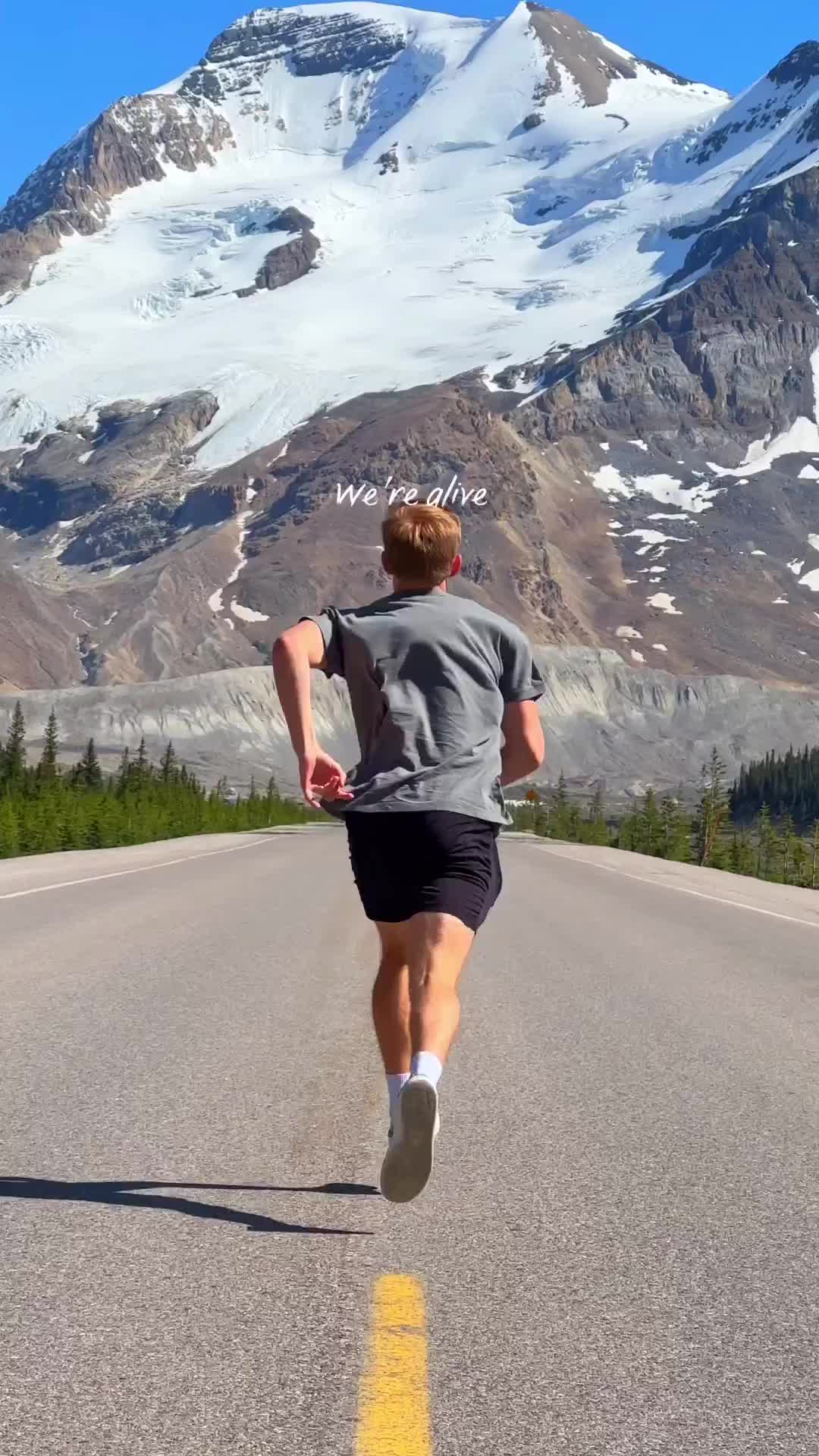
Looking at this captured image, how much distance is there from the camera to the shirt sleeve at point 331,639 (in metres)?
5.56

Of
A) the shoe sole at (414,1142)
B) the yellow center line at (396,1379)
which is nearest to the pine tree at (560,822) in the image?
the shoe sole at (414,1142)

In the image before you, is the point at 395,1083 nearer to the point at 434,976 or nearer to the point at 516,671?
the point at 434,976

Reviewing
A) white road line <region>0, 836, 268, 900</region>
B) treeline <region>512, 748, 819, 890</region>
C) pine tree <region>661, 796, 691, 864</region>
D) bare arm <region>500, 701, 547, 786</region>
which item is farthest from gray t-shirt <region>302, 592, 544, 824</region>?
pine tree <region>661, 796, 691, 864</region>

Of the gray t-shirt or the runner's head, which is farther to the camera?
the runner's head

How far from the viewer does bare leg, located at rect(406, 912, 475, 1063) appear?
5391 millimetres

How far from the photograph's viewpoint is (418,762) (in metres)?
5.47

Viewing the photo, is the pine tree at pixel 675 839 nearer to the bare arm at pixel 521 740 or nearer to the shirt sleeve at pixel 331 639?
the bare arm at pixel 521 740

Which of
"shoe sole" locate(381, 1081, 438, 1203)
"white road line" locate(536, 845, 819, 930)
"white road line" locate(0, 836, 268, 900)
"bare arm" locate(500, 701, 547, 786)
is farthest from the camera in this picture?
"white road line" locate(0, 836, 268, 900)

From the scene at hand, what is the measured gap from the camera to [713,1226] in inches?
217

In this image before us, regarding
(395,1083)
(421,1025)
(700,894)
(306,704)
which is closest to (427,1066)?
(421,1025)

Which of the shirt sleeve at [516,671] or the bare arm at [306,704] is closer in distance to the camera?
the bare arm at [306,704]

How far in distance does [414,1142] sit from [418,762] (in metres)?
1.19

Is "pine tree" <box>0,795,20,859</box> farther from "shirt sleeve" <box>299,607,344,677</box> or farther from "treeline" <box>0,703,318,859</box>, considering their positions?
"shirt sleeve" <box>299,607,344,677</box>

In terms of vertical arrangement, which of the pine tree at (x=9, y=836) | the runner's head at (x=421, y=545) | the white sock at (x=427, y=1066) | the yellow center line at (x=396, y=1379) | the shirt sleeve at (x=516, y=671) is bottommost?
the pine tree at (x=9, y=836)
